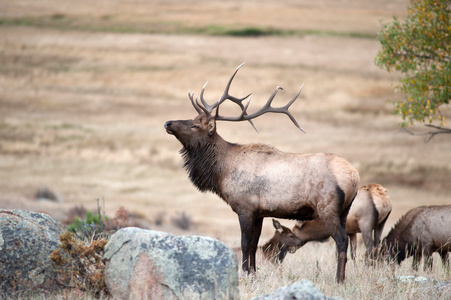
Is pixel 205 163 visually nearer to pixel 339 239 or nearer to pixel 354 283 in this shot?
pixel 339 239

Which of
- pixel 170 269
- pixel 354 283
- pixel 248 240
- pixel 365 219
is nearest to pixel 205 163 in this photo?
pixel 248 240

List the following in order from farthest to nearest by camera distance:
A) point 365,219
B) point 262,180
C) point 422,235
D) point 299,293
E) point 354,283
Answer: point 365,219
point 422,235
point 262,180
point 354,283
point 299,293

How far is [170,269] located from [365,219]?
776 centimetres

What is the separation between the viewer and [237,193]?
9672 mm

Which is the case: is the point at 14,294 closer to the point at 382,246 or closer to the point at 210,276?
the point at 210,276

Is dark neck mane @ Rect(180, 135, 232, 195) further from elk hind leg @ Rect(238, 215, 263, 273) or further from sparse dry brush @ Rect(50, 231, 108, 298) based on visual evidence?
A: sparse dry brush @ Rect(50, 231, 108, 298)

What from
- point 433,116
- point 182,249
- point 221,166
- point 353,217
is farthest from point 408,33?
point 182,249

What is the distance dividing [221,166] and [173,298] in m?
3.70

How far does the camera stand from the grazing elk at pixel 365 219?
13.1 m

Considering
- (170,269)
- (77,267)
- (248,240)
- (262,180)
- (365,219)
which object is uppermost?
(262,180)

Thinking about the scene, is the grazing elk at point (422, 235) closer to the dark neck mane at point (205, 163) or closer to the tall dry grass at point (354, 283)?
the tall dry grass at point (354, 283)

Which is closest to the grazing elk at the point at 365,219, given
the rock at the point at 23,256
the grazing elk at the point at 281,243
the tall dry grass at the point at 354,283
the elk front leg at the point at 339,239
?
the grazing elk at the point at 281,243

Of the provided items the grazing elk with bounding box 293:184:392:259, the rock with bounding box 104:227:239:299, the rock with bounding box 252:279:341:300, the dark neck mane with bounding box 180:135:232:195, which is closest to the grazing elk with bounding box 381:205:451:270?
the grazing elk with bounding box 293:184:392:259

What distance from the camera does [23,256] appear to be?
7645 mm
